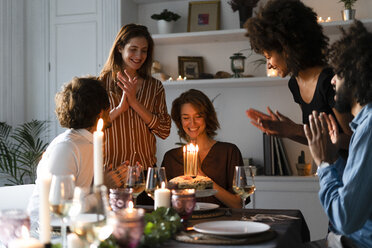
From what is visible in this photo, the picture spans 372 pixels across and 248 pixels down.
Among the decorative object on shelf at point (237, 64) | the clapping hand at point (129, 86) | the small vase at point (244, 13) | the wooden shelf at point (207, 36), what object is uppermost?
the small vase at point (244, 13)

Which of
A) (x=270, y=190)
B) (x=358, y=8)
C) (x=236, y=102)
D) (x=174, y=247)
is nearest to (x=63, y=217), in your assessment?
(x=174, y=247)

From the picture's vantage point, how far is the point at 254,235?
57.0 inches

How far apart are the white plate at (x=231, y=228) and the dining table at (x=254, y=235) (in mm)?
15

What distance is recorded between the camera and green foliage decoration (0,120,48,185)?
3.81 metres

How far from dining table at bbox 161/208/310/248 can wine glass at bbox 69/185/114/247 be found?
0.31 m

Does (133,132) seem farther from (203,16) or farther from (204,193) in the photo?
(203,16)

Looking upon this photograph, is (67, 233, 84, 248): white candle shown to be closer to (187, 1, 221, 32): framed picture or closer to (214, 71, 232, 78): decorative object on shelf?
(214, 71, 232, 78): decorative object on shelf

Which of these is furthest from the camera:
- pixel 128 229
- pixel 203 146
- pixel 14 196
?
pixel 203 146

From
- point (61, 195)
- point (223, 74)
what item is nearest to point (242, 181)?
point (61, 195)

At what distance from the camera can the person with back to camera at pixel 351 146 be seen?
4.49ft

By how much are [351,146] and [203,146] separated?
56.1 inches

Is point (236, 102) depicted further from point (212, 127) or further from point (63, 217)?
point (63, 217)

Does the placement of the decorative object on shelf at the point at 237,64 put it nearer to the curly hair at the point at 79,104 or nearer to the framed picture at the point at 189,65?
the framed picture at the point at 189,65

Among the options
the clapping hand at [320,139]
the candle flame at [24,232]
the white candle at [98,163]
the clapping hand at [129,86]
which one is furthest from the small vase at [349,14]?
the candle flame at [24,232]
